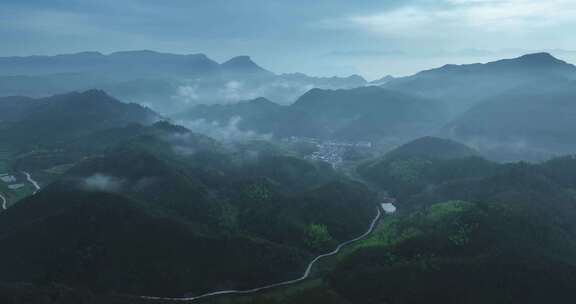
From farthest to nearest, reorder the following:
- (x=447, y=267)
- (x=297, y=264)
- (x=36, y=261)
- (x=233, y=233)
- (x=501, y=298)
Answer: (x=233, y=233), (x=297, y=264), (x=36, y=261), (x=447, y=267), (x=501, y=298)

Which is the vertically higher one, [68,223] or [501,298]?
[68,223]

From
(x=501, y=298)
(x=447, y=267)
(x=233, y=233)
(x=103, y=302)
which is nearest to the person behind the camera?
(x=103, y=302)

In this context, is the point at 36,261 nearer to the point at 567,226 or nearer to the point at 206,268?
the point at 206,268

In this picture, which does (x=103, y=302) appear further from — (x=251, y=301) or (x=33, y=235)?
(x=33, y=235)

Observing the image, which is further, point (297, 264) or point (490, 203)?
point (490, 203)

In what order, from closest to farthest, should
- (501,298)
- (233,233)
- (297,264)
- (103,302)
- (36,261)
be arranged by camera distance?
(103,302) → (501,298) → (36,261) → (297,264) → (233,233)

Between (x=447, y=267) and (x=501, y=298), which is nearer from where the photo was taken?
(x=501, y=298)

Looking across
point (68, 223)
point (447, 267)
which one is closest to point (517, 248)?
point (447, 267)

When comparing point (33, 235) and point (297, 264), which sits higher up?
point (33, 235)

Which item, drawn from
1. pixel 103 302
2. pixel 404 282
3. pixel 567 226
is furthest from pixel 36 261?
pixel 567 226
